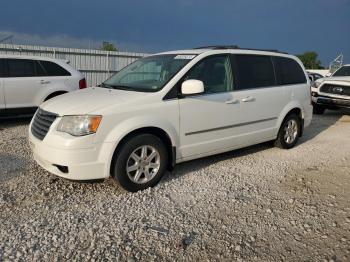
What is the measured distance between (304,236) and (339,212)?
2.72ft

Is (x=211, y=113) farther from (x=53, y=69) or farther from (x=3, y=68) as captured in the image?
(x=3, y=68)

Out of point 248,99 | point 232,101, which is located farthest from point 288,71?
point 232,101

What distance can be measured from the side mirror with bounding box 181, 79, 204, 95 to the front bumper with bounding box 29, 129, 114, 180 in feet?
Result: 3.95

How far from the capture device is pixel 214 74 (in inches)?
203

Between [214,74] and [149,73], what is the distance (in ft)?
3.08

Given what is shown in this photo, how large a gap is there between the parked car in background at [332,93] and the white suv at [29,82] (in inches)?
291

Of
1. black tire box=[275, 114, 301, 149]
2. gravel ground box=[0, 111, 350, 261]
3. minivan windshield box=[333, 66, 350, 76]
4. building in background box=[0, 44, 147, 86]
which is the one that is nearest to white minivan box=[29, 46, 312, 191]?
black tire box=[275, 114, 301, 149]

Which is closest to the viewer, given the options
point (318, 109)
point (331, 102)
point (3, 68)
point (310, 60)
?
point (3, 68)

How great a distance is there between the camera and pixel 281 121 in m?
6.31

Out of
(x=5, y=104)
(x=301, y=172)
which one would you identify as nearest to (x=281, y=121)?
(x=301, y=172)

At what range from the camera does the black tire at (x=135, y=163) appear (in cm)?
414

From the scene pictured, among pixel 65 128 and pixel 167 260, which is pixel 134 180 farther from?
pixel 167 260

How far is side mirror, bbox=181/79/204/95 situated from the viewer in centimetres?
451

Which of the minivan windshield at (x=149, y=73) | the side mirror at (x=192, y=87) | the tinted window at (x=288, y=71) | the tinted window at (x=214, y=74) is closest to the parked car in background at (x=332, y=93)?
the tinted window at (x=288, y=71)
